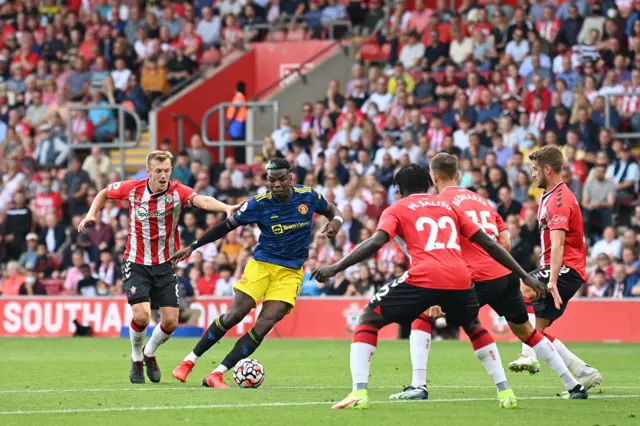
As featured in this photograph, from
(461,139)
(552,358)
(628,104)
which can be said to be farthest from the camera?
(461,139)

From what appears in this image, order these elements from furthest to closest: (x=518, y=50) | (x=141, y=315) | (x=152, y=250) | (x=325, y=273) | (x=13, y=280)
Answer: (x=518, y=50) → (x=13, y=280) → (x=152, y=250) → (x=141, y=315) → (x=325, y=273)

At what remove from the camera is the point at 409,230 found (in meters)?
10.2

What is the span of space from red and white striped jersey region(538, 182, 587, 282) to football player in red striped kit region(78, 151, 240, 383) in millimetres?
3230

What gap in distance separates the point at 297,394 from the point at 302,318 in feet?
39.7

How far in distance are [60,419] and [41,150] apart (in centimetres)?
2114

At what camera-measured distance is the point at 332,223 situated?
1269 centimetres

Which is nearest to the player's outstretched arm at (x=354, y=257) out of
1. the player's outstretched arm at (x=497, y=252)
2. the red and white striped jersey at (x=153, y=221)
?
the player's outstretched arm at (x=497, y=252)

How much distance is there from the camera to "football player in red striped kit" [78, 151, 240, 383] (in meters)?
13.5

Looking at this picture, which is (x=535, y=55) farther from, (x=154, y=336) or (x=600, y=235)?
(x=154, y=336)

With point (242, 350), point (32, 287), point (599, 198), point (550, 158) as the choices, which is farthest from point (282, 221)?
point (32, 287)

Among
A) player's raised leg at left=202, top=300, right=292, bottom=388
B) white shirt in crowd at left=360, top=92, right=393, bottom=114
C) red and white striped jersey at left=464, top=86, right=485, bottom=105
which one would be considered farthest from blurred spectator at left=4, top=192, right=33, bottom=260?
player's raised leg at left=202, top=300, right=292, bottom=388

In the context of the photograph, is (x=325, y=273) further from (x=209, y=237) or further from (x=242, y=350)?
(x=209, y=237)

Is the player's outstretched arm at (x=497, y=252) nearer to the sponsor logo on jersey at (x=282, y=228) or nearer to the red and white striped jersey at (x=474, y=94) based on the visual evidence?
the sponsor logo on jersey at (x=282, y=228)

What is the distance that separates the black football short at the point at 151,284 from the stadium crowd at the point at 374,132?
379 inches
